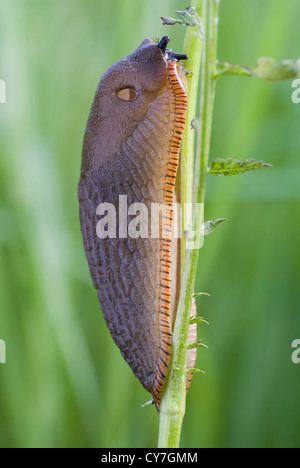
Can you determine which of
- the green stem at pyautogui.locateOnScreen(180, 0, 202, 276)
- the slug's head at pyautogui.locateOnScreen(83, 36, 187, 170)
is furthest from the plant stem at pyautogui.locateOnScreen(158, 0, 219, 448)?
the slug's head at pyautogui.locateOnScreen(83, 36, 187, 170)

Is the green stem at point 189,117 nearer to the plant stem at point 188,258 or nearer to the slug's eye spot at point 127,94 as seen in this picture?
the plant stem at point 188,258

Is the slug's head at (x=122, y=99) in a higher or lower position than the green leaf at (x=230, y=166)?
higher

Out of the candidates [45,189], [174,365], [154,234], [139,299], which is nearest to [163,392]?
[174,365]

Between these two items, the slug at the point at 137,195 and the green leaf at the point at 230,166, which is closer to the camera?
the green leaf at the point at 230,166

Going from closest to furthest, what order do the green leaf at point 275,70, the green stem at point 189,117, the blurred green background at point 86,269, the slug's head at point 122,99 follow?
the green leaf at point 275,70 → the green stem at point 189,117 → the slug's head at point 122,99 → the blurred green background at point 86,269

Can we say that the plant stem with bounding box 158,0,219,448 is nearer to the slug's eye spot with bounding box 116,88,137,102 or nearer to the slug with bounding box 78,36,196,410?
the slug with bounding box 78,36,196,410

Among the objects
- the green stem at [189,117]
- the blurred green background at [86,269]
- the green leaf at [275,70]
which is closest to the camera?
the green leaf at [275,70]

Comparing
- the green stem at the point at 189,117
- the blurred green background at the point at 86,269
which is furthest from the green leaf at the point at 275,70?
the blurred green background at the point at 86,269

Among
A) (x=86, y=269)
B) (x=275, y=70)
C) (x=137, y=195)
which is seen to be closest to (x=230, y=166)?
(x=275, y=70)
